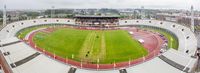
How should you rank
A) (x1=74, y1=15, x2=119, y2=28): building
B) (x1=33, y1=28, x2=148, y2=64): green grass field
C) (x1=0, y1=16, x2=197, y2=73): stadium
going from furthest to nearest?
(x1=74, y1=15, x2=119, y2=28): building
(x1=33, y1=28, x2=148, y2=64): green grass field
(x1=0, y1=16, x2=197, y2=73): stadium

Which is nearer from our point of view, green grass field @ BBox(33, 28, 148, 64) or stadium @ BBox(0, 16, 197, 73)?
stadium @ BBox(0, 16, 197, 73)

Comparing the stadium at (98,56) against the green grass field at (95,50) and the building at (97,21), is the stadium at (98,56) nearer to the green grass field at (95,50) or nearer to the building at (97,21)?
the green grass field at (95,50)

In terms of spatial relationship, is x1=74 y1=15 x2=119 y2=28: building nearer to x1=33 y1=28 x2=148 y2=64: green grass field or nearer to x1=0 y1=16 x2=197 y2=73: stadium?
x1=0 y1=16 x2=197 y2=73: stadium

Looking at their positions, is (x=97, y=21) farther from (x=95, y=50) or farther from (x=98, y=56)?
(x=98, y=56)

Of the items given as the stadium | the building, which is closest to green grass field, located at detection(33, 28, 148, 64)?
the stadium

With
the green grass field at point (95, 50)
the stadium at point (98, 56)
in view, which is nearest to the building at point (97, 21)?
the stadium at point (98, 56)

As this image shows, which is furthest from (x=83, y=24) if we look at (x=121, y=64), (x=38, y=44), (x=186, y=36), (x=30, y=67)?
(x=30, y=67)

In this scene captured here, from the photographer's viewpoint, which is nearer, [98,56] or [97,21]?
[98,56]

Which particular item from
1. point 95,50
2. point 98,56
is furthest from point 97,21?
point 98,56
